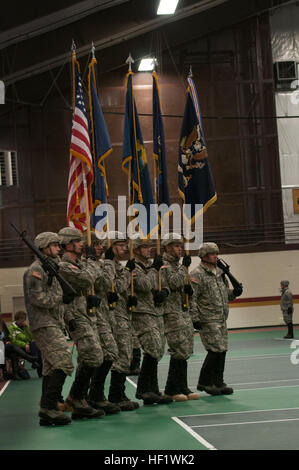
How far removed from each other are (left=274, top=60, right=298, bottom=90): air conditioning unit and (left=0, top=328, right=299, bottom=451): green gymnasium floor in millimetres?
20161

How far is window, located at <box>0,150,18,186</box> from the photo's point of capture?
25344 mm

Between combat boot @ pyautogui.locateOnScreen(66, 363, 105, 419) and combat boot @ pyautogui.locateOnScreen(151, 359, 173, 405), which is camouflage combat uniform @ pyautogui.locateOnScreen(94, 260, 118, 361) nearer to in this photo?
combat boot @ pyautogui.locateOnScreen(66, 363, 105, 419)

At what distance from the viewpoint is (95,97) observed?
39.6 ft

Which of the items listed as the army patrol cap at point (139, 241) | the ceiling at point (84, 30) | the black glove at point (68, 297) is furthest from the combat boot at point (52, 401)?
the ceiling at point (84, 30)

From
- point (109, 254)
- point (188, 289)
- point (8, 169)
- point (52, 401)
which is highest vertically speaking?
point (8, 169)

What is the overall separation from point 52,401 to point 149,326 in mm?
2173

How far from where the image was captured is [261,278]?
29719mm

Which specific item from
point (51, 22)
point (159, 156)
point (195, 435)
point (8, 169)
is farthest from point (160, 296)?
point (51, 22)

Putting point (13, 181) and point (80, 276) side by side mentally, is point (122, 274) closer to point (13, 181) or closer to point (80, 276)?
point (80, 276)

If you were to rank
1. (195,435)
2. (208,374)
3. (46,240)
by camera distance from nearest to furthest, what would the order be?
1. (195,435)
2. (46,240)
3. (208,374)

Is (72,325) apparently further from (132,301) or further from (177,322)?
(177,322)

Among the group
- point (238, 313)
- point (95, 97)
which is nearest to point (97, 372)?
point (95, 97)

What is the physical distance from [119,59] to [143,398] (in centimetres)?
2242

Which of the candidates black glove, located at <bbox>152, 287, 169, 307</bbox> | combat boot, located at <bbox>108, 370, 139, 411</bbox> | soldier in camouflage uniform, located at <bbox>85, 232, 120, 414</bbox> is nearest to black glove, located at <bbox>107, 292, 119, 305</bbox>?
soldier in camouflage uniform, located at <bbox>85, 232, 120, 414</bbox>
